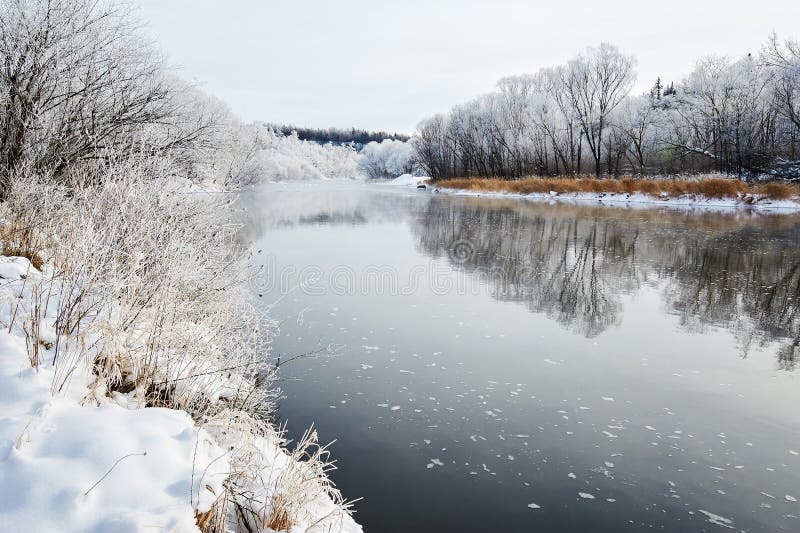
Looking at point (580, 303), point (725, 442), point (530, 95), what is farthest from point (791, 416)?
point (530, 95)

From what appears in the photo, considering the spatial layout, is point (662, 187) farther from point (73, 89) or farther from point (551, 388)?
point (73, 89)

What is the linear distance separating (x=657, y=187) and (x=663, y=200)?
108 cm

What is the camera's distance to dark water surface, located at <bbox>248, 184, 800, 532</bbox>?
392 centimetres

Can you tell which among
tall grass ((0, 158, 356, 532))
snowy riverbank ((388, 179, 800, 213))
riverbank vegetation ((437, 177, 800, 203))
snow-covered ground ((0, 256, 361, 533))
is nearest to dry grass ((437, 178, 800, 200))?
riverbank vegetation ((437, 177, 800, 203))

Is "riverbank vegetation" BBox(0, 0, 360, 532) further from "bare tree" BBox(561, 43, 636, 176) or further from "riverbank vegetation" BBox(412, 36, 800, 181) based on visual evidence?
"bare tree" BBox(561, 43, 636, 176)

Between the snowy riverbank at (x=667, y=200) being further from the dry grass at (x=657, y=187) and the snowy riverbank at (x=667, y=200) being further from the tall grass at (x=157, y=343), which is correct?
the tall grass at (x=157, y=343)

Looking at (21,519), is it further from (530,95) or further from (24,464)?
(530,95)

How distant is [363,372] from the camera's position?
20.8 feet

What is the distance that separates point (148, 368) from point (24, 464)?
1.56 meters

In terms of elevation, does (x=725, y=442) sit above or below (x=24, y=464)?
below

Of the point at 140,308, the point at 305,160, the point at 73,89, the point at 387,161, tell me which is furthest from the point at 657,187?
the point at 387,161

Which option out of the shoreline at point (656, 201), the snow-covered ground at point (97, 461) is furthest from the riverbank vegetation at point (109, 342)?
the shoreline at point (656, 201)

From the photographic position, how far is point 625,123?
163 ft

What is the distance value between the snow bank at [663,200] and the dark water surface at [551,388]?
17.9 m
